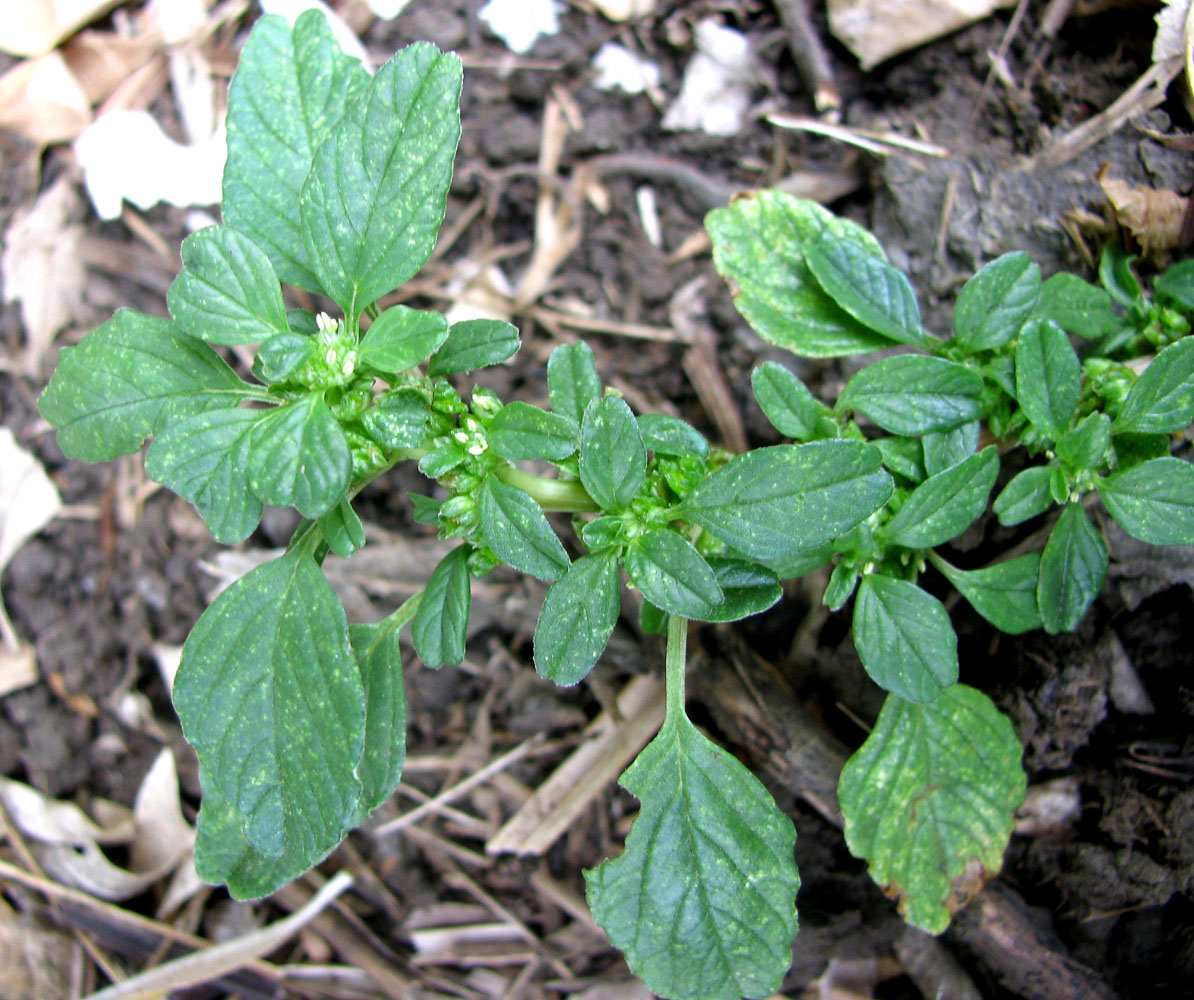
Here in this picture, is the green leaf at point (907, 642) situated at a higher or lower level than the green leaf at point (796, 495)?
lower

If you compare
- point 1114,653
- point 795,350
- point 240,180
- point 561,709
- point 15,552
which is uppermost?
point 240,180

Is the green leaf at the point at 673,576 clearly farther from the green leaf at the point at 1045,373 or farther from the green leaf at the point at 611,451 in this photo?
the green leaf at the point at 1045,373

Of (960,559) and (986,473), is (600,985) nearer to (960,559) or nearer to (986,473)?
(960,559)

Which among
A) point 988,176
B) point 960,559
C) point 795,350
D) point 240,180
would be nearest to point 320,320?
point 240,180

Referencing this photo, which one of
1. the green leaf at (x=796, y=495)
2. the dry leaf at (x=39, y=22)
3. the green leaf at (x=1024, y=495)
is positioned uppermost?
the dry leaf at (x=39, y=22)

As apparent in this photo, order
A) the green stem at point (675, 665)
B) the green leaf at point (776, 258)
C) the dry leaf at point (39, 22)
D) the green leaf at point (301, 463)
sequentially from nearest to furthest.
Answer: the green leaf at point (301, 463) < the green stem at point (675, 665) < the green leaf at point (776, 258) < the dry leaf at point (39, 22)

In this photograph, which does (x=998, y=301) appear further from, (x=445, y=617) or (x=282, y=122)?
(x=282, y=122)

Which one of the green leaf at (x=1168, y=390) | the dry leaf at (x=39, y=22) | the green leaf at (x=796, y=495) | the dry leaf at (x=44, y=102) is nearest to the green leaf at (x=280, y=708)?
the green leaf at (x=796, y=495)
